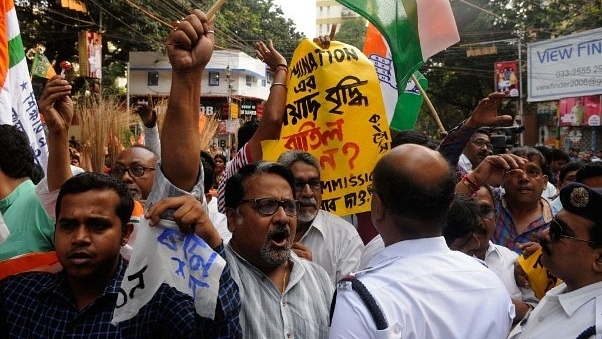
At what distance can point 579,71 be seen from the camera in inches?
485

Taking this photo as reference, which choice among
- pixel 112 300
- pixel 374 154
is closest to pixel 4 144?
pixel 112 300

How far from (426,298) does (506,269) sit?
1436 millimetres

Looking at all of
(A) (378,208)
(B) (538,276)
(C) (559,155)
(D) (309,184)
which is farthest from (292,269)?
(C) (559,155)

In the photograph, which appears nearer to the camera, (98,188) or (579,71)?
(98,188)

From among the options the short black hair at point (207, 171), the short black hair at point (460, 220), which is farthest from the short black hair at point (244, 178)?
the short black hair at point (207, 171)

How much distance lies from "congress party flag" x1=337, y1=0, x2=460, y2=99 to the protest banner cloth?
8.50ft

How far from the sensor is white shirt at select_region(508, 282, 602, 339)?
88.2 inches

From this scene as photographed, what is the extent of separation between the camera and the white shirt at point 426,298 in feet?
6.04

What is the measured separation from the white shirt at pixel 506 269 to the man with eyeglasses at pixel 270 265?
42.0 inches

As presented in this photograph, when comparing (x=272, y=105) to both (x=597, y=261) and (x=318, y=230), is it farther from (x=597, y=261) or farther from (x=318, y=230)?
(x=597, y=261)

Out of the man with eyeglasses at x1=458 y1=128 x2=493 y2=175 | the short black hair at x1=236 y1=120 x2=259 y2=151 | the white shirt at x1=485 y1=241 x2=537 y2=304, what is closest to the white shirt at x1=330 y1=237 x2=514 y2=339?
the white shirt at x1=485 y1=241 x2=537 y2=304

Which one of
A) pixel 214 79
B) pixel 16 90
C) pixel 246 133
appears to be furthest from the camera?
pixel 214 79

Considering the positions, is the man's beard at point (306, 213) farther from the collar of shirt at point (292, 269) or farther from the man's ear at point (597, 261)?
the man's ear at point (597, 261)

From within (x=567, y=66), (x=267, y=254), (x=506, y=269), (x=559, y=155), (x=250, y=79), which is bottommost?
(x=506, y=269)
